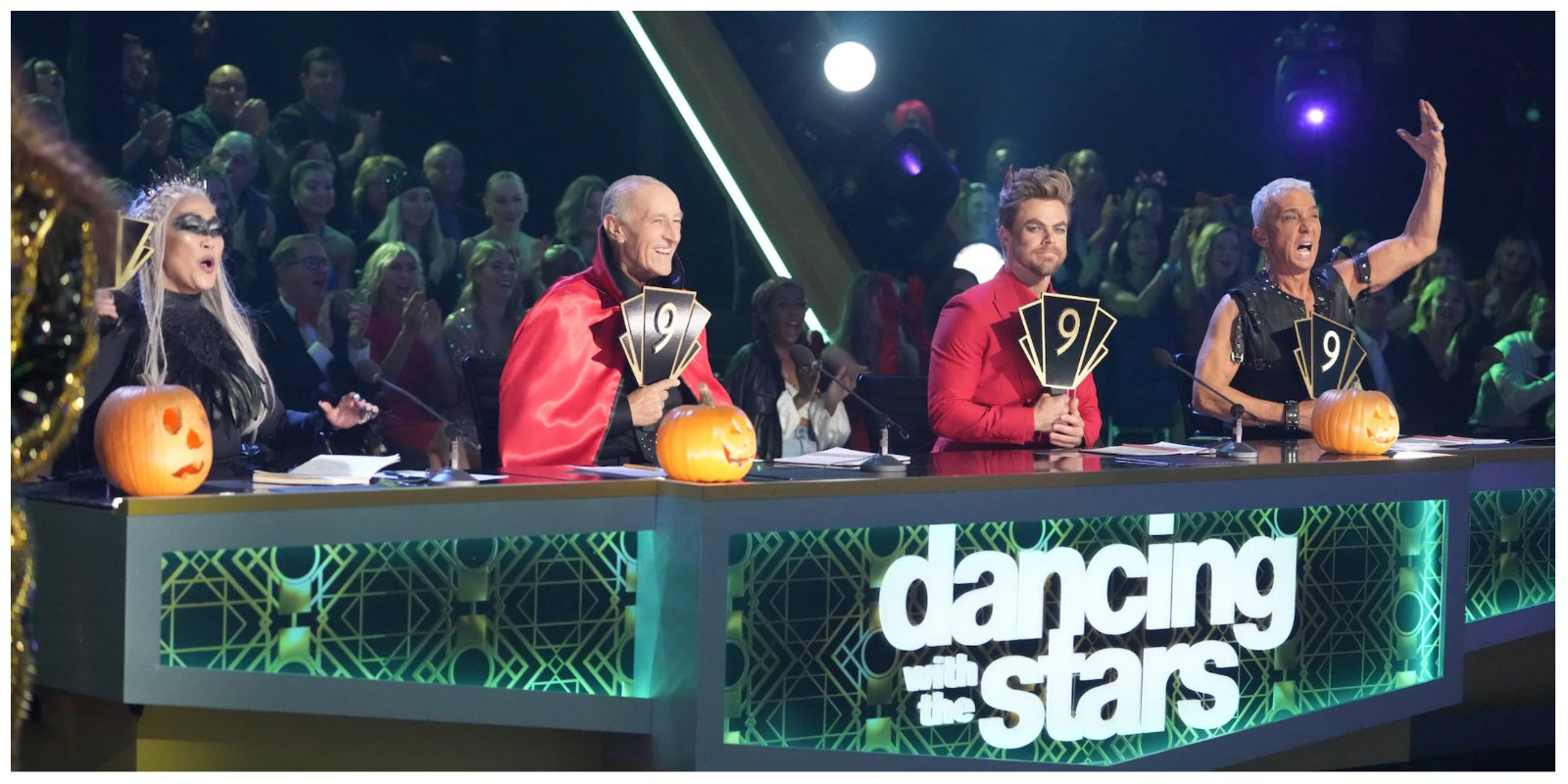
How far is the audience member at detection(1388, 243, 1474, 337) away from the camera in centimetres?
890

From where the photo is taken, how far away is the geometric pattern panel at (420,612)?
10.8 ft

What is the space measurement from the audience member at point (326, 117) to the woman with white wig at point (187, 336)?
2.27 m

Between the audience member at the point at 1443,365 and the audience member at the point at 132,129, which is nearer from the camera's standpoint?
the audience member at the point at 132,129

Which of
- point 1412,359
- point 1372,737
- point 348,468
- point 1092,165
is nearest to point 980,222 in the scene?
point 1092,165

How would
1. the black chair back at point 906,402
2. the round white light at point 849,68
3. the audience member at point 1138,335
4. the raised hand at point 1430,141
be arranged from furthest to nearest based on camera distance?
the round white light at point 849,68
the audience member at point 1138,335
the black chair back at point 906,402
the raised hand at point 1430,141

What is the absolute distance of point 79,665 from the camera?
324 cm

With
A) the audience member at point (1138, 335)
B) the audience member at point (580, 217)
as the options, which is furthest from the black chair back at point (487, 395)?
the audience member at point (1138, 335)

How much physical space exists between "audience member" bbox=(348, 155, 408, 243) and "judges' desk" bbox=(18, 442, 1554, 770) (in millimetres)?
3186

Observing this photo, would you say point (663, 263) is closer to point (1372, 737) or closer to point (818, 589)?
point (818, 589)

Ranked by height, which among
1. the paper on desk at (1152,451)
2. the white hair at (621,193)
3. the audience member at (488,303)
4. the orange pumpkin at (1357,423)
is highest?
the white hair at (621,193)

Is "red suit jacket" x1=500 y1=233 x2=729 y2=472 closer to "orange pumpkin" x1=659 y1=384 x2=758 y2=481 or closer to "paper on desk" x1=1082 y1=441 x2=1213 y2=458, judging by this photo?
"orange pumpkin" x1=659 y1=384 x2=758 y2=481

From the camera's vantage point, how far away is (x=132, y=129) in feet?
22.0

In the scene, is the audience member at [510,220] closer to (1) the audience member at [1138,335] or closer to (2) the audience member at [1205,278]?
(1) the audience member at [1138,335]

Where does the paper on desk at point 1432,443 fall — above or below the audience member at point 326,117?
below
